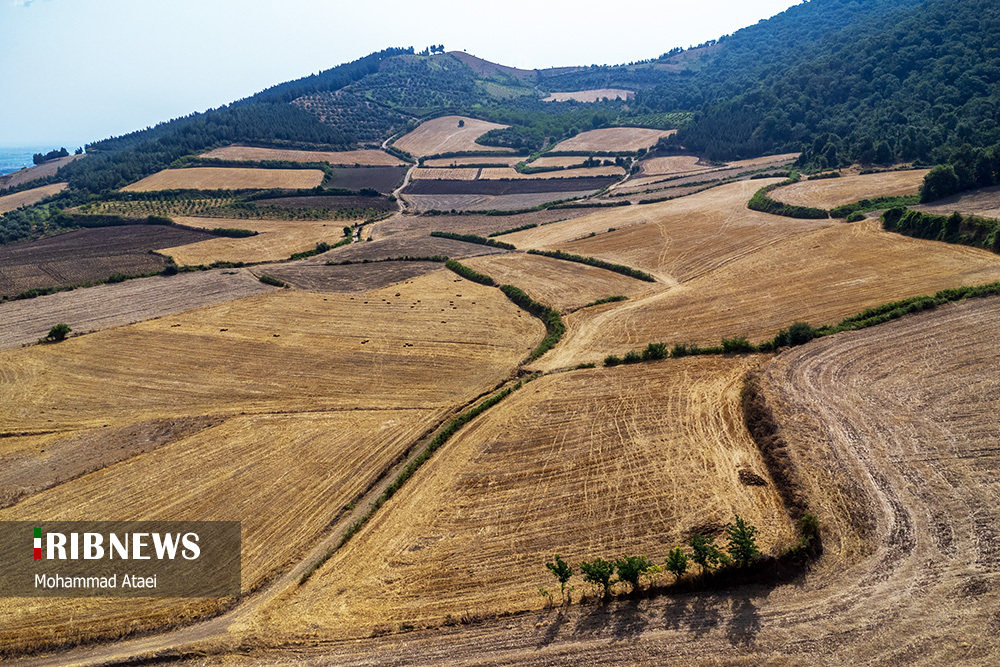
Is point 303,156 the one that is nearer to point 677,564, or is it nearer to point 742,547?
point 677,564

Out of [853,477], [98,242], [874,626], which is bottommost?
[874,626]

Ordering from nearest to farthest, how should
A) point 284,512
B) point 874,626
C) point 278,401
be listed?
point 874,626, point 284,512, point 278,401

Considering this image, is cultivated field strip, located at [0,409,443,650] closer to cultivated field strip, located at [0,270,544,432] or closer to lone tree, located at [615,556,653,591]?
cultivated field strip, located at [0,270,544,432]

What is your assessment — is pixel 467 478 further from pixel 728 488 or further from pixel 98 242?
pixel 98 242

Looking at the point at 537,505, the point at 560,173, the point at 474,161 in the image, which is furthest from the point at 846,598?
the point at 474,161

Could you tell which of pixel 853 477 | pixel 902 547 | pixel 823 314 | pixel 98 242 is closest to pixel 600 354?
pixel 823 314

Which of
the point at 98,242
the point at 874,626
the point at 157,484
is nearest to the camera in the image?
the point at 874,626
